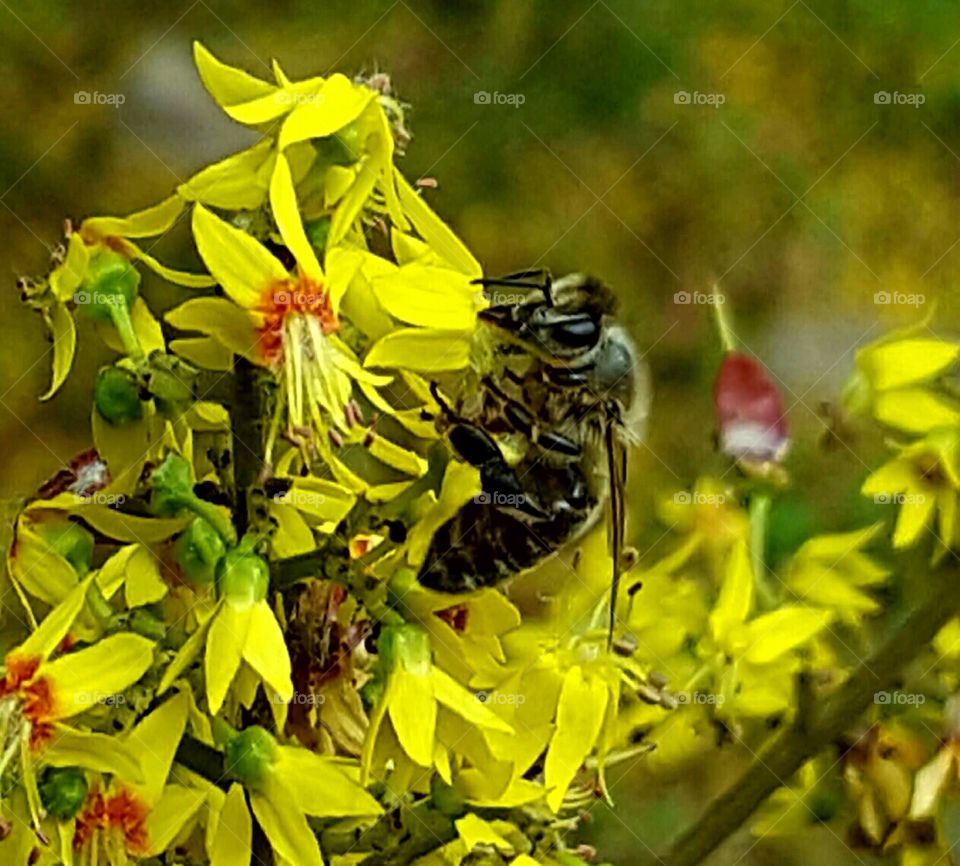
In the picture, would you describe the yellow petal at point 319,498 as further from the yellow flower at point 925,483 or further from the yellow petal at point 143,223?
the yellow flower at point 925,483

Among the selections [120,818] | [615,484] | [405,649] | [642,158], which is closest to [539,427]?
[615,484]

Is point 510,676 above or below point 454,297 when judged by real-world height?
below

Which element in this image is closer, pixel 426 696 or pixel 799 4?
pixel 426 696

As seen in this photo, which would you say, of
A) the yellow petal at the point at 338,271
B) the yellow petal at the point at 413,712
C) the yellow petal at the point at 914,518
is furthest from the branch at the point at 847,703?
the yellow petal at the point at 338,271

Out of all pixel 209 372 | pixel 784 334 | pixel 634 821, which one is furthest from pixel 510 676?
pixel 784 334

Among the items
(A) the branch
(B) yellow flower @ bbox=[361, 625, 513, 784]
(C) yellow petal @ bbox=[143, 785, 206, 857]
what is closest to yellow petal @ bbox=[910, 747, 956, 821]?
(A) the branch

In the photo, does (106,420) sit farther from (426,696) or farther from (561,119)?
(561,119)
